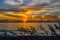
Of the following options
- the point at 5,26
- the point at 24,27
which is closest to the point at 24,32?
the point at 24,27

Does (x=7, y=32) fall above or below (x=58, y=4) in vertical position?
below

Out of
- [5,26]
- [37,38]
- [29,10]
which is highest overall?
[29,10]

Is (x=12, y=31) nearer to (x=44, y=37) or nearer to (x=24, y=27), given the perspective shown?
(x=24, y=27)

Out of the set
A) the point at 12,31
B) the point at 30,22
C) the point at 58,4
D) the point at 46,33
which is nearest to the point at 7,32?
the point at 12,31

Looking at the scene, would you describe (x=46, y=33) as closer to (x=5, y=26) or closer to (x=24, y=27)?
(x=24, y=27)

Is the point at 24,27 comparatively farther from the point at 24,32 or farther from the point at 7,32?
the point at 7,32

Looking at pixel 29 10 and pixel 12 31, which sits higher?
pixel 29 10

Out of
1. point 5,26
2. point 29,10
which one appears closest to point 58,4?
point 29,10
